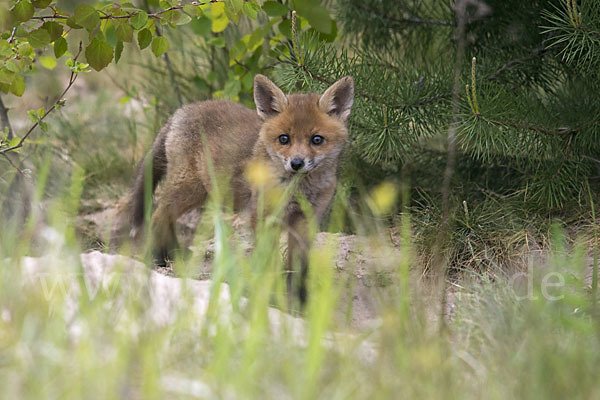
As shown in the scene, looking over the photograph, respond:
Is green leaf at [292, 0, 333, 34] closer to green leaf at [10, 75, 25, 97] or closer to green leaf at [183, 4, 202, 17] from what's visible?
green leaf at [183, 4, 202, 17]

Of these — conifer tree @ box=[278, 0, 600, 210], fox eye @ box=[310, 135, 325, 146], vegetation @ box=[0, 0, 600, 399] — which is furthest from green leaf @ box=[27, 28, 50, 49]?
fox eye @ box=[310, 135, 325, 146]

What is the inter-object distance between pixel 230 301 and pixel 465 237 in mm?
2047

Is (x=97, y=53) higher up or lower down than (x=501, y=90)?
lower down

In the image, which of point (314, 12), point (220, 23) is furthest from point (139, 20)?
point (220, 23)

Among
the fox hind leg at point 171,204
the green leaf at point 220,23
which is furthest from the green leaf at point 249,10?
the fox hind leg at point 171,204

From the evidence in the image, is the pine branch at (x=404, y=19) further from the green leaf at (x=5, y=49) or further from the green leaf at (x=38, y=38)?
the green leaf at (x=5, y=49)

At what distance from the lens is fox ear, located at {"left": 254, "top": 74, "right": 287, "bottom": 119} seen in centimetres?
393

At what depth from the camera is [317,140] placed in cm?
389

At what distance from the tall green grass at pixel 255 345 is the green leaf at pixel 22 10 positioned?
1.10m

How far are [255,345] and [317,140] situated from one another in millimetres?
2150

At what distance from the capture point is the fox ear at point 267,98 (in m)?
3.93

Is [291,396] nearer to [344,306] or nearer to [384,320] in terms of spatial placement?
[384,320]

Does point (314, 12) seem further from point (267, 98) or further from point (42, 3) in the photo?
point (42, 3)

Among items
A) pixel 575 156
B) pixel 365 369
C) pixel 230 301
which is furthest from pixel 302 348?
pixel 575 156
